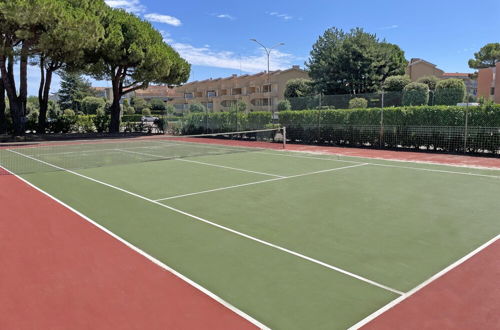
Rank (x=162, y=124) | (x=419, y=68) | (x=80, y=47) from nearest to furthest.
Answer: (x=80, y=47)
(x=162, y=124)
(x=419, y=68)

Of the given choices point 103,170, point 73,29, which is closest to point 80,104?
point 73,29

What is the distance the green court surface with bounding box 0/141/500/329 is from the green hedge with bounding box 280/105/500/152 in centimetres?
471

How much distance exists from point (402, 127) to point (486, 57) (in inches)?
2861

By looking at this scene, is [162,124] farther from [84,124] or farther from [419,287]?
[419,287]

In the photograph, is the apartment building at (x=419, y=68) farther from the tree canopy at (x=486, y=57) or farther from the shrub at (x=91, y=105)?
the shrub at (x=91, y=105)

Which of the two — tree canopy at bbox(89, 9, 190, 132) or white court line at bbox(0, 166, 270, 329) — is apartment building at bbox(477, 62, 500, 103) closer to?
tree canopy at bbox(89, 9, 190, 132)

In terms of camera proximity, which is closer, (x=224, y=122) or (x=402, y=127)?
(x=402, y=127)

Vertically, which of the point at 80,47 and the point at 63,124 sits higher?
the point at 80,47

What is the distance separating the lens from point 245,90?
7850 centimetres

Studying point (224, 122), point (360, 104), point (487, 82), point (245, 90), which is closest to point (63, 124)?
point (224, 122)

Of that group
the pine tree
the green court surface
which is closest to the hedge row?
the green court surface

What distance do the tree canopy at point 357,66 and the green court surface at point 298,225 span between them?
32838mm

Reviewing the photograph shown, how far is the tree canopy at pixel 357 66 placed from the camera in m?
42.8

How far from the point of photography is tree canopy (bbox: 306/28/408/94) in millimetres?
42844
